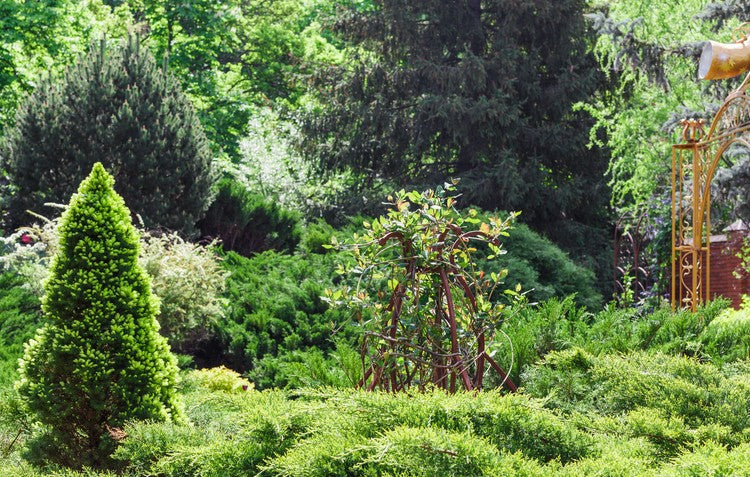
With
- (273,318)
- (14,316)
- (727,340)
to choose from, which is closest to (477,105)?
(273,318)

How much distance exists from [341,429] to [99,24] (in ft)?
54.9

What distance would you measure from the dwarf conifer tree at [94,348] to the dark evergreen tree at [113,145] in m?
7.09

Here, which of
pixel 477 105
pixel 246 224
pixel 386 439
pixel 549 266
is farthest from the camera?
pixel 477 105

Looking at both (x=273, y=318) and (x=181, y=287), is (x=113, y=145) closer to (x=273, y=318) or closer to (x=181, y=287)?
(x=181, y=287)

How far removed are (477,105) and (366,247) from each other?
12.2 meters

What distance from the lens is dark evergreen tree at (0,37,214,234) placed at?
11.9 meters

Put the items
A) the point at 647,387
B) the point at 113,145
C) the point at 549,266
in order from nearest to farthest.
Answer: the point at 647,387, the point at 549,266, the point at 113,145

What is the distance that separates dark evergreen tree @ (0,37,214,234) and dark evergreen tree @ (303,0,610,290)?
530 centimetres

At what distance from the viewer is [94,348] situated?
452 cm

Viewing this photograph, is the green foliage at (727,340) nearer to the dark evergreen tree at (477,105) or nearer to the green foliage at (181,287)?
the green foliage at (181,287)

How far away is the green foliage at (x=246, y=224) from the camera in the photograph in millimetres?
13562

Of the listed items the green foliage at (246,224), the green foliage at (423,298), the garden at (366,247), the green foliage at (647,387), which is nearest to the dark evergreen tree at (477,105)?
the garden at (366,247)

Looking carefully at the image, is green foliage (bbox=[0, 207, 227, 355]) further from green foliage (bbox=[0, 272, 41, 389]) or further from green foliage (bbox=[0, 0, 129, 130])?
green foliage (bbox=[0, 0, 129, 130])

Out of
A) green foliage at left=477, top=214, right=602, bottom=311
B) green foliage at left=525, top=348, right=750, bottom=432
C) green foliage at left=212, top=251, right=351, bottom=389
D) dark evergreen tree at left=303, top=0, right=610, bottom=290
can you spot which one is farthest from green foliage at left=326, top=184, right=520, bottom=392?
dark evergreen tree at left=303, top=0, right=610, bottom=290
